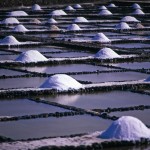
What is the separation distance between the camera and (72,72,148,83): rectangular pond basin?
8734mm

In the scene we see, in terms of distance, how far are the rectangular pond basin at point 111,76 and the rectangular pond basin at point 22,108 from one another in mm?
1536

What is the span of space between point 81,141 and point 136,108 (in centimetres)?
148

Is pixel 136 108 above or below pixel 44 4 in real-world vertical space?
below

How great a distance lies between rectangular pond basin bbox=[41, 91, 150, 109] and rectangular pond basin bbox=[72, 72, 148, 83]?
0.95 meters

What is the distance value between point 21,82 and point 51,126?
2558 mm

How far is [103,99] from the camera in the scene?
7301mm

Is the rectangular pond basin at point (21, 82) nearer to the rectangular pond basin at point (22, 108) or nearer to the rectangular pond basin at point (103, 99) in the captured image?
the rectangular pond basin at point (103, 99)

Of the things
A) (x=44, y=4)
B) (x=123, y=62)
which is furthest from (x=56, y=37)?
(x=44, y=4)

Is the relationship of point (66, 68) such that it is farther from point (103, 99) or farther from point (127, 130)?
point (127, 130)

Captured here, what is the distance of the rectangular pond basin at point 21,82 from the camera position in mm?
8148

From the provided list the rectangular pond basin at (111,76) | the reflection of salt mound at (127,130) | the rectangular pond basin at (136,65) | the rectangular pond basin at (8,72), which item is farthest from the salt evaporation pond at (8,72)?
the reflection of salt mound at (127,130)

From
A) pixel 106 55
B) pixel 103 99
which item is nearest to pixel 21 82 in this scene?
pixel 103 99

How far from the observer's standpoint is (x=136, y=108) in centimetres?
675

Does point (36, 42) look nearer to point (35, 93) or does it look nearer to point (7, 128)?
point (35, 93)
